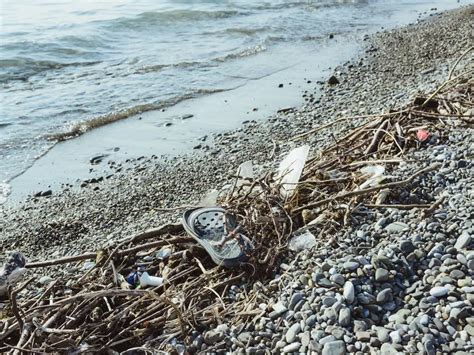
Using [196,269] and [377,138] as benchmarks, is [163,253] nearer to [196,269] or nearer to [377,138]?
[196,269]

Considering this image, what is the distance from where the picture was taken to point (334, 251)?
2711 mm

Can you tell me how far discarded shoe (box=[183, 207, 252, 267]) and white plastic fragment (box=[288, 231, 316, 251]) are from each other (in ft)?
0.81

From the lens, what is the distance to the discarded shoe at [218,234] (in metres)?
2.91

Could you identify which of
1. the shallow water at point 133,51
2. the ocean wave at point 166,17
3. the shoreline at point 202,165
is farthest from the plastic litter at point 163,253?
the ocean wave at point 166,17

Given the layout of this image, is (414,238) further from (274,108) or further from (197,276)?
(274,108)

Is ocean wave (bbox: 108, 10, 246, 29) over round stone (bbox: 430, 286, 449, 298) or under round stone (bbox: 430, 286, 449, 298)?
over

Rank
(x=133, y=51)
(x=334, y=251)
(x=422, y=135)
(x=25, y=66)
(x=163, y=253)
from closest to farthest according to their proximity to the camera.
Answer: (x=334, y=251) → (x=163, y=253) → (x=422, y=135) → (x=25, y=66) → (x=133, y=51)

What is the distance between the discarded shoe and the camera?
114 inches

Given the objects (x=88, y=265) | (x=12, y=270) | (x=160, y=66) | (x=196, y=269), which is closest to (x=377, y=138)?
(x=196, y=269)

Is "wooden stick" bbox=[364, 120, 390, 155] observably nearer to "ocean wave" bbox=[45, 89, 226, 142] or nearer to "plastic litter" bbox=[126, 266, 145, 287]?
"plastic litter" bbox=[126, 266, 145, 287]

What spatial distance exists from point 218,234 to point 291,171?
878 millimetres

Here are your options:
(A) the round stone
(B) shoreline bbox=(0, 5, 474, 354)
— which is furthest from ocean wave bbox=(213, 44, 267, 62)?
(A) the round stone

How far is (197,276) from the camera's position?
297 centimetres

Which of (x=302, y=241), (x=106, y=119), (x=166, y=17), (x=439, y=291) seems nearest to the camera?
(x=439, y=291)
